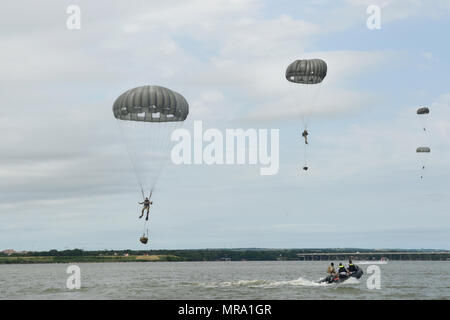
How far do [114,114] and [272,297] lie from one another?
16853mm

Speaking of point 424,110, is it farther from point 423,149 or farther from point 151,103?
point 151,103

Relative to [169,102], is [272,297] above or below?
below

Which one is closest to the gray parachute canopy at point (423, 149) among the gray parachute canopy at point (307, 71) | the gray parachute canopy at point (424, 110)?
the gray parachute canopy at point (424, 110)

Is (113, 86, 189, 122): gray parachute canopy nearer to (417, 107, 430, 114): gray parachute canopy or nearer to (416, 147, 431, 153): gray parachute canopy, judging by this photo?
(417, 107, 430, 114): gray parachute canopy

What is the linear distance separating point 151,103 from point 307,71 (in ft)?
46.6

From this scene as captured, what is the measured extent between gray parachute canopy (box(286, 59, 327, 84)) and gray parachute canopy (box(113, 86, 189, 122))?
1112 centimetres

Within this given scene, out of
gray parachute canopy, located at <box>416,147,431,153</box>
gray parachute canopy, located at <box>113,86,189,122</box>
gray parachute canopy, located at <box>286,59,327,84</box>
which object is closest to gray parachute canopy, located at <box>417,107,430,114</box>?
gray parachute canopy, located at <box>416,147,431,153</box>

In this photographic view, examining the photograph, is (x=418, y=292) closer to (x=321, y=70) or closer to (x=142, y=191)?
(x=321, y=70)

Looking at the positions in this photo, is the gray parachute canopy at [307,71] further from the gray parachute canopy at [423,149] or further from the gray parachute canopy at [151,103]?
the gray parachute canopy at [423,149]

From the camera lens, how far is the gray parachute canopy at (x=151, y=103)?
36062 millimetres
